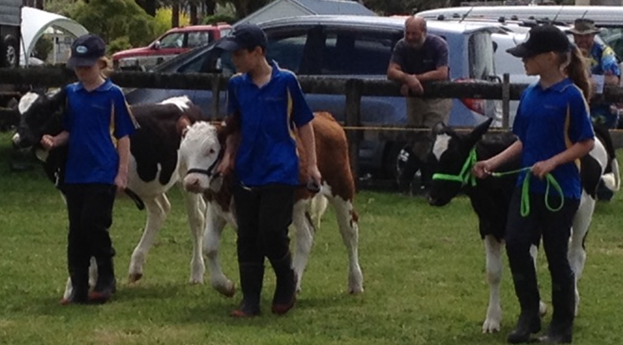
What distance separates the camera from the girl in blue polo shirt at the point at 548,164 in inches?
309

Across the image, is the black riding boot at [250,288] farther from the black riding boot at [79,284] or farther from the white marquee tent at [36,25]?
the white marquee tent at [36,25]

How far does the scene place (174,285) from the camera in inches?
405

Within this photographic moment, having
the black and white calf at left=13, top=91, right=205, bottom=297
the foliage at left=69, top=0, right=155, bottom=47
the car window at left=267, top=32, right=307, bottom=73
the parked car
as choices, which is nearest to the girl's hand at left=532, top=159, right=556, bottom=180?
the black and white calf at left=13, top=91, right=205, bottom=297

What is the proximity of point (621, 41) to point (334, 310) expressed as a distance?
55.1 ft

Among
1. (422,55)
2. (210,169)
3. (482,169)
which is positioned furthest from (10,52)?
(482,169)

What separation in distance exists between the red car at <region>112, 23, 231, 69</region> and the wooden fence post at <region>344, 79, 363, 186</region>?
65.6 feet

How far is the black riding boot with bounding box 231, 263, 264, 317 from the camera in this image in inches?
352

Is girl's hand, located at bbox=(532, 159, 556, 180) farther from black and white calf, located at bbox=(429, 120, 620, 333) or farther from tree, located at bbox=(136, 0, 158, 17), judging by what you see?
tree, located at bbox=(136, 0, 158, 17)

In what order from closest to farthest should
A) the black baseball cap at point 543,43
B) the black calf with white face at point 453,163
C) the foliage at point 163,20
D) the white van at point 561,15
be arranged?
the black baseball cap at point 543,43
the black calf with white face at point 453,163
the white van at point 561,15
the foliage at point 163,20

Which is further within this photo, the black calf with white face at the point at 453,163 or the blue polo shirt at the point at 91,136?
the blue polo shirt at the point at 91,136

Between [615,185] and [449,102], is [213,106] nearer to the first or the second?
[449,102]

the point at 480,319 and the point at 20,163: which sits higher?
the point at 480,319

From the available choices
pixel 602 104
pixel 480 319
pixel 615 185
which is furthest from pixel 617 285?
pixel 602 104

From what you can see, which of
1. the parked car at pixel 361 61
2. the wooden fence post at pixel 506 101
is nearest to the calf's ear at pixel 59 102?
the parked car at pixel 361 61
